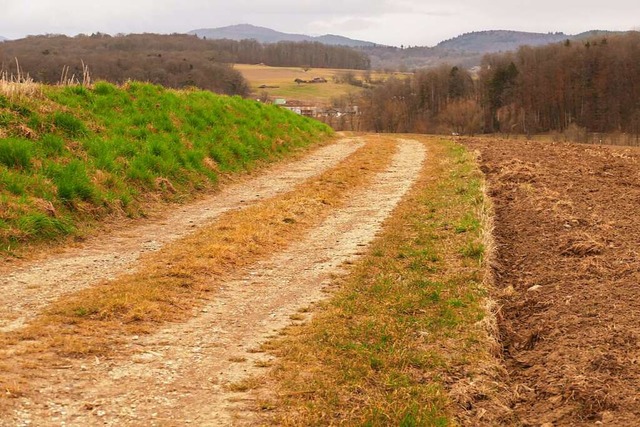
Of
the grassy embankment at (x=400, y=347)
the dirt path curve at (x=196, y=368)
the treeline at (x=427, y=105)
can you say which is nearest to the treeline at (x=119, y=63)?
the dirt path curve at (x=196, y=368)

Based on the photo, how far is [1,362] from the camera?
191 inches

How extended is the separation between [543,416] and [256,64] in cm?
18214

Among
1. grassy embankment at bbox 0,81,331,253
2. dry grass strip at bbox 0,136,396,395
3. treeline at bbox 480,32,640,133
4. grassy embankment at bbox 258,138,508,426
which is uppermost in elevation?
treeline at bbox 480,32,640,133


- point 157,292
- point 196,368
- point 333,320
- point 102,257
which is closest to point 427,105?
point 102,257

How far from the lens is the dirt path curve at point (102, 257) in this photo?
21.7 ft

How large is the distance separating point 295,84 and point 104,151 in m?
138

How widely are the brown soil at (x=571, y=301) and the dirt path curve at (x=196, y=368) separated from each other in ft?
7.78

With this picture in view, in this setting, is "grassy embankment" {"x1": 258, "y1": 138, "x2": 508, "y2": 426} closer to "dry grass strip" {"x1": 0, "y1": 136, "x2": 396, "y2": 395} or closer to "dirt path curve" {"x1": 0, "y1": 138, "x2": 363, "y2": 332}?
"dry grass strip" {"x1": 0, "y1": 136, "x2": 396, "y2": 395}

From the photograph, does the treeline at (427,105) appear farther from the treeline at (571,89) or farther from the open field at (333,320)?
the open field at (333,320)

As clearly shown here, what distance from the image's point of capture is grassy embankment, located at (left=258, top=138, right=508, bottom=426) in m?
4.64

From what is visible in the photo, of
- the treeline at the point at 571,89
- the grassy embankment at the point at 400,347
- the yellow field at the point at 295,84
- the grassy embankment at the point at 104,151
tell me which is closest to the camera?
the grassy embankment at the point at 400,347

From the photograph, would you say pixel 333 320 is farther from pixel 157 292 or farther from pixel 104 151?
pixel 104 151

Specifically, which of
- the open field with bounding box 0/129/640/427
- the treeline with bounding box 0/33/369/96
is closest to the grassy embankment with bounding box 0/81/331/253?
the open field with bounding box 0/129/640/427

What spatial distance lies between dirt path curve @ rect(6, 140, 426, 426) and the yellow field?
368 feet
